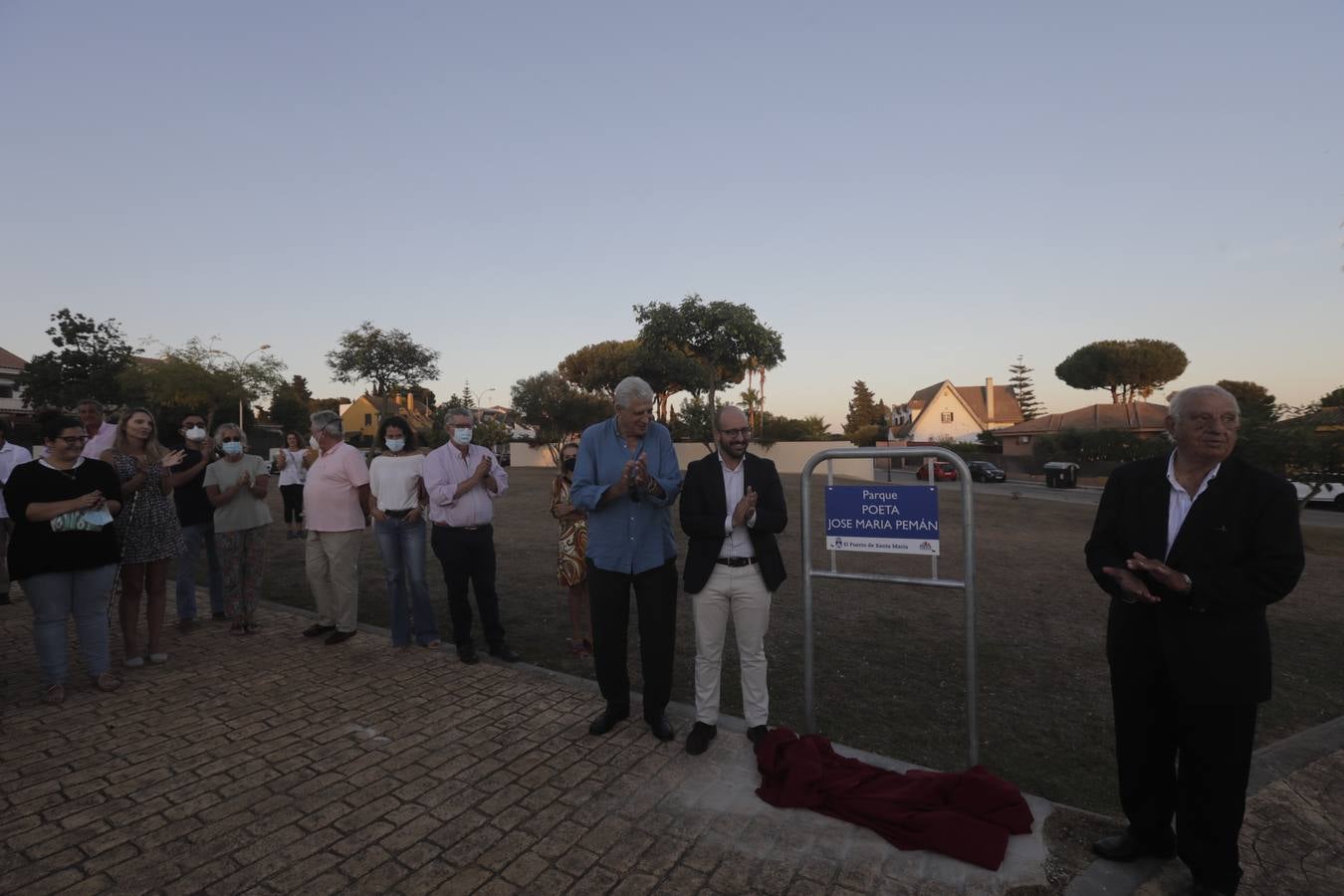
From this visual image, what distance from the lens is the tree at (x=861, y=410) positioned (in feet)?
283

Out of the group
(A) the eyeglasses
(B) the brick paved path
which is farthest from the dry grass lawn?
(A) the eyeglasses

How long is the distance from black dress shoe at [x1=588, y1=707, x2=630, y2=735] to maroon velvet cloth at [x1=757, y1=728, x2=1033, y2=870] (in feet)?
3.21

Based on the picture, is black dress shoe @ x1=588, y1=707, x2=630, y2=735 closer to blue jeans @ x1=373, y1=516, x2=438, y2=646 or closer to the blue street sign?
the blue street sign

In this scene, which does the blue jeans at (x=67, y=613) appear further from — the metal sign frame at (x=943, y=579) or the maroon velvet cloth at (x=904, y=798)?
the metal sign frame at (x=943, y=579)

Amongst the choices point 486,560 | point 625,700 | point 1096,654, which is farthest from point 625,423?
point 1096,654

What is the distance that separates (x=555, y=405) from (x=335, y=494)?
3930 cm

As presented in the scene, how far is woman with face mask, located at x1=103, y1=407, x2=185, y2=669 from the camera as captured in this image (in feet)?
16.7

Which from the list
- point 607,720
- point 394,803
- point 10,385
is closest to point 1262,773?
point 607,720

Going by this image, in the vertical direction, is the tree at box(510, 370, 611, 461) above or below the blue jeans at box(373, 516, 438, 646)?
above

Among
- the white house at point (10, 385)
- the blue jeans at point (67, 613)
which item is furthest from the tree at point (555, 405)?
the blue jeans at point (67, 613)

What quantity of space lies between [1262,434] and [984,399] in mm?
69808

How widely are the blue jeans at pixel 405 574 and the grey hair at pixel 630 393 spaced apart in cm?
261

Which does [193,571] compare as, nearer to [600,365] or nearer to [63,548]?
[63,548]

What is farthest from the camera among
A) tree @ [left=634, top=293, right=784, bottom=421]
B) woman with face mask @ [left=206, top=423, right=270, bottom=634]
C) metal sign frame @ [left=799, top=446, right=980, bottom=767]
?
tree @ [left=634, top=293, right=784, bottom=421]
